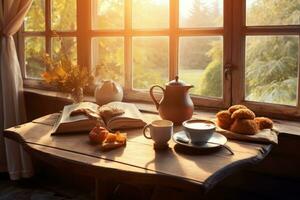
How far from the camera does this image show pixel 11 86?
269 cm

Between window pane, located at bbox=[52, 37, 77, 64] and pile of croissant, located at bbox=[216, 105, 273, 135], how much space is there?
1434 millimetres

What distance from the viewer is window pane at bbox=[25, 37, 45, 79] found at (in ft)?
9.55

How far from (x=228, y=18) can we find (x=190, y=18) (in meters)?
0.25

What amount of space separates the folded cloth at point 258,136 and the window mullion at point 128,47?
3.28ft

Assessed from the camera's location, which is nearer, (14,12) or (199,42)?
(199,42)

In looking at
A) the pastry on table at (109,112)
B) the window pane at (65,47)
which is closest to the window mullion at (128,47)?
the window pane at (65,47)

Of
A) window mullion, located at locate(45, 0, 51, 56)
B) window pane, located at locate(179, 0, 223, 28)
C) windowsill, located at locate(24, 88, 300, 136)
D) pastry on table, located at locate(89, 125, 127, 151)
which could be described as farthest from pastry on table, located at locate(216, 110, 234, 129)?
window mullion, located at locate(45, 0, 51, 56)

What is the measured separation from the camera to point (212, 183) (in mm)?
1115

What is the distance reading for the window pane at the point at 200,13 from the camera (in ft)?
6.78

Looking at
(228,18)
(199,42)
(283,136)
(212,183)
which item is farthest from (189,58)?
(212,183)

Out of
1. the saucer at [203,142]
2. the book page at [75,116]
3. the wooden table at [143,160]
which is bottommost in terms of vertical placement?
the wooden table at [143,160]

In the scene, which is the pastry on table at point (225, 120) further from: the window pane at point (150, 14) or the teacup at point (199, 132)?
the window pane at point (150, 14)

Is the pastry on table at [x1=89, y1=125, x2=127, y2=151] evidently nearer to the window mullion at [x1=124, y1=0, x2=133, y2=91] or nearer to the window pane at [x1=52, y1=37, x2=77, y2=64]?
the window mullion at [x1=124, y1=0, x2=133, y2=91]

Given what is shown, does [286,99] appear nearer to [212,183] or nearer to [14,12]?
[212,183]
